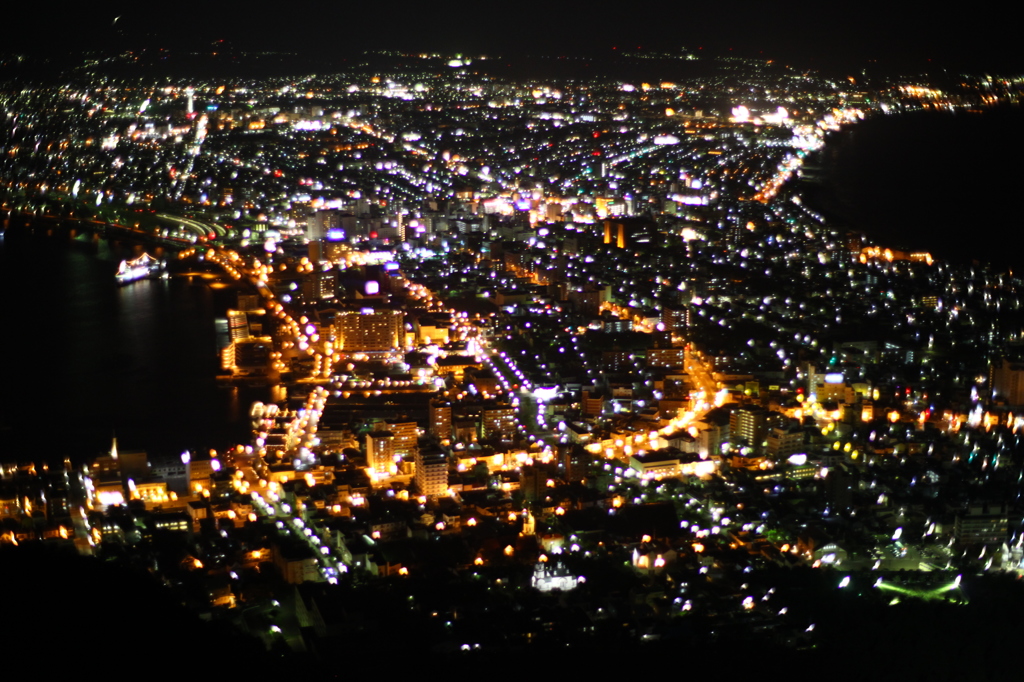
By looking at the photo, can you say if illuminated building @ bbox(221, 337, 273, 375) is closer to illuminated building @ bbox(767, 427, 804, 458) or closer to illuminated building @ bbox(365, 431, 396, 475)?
illuminated building @ bbox(365, 431, 396, 475)

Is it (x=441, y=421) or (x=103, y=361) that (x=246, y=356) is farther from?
(x=441, y=421)

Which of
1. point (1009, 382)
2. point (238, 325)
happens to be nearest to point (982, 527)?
point (1009, 382)

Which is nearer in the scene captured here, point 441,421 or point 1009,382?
point 441,421

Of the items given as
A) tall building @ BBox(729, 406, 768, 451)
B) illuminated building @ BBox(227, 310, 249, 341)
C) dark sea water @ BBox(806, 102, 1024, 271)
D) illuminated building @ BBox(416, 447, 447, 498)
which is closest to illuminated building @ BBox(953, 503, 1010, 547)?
tall building @ BBox(729, 406, 768, 451)

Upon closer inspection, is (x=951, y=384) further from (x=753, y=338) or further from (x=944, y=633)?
(x=944, y=633)

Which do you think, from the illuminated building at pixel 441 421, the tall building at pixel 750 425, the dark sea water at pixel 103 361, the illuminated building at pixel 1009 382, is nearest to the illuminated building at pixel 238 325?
the dark sea water at pixel 103 361

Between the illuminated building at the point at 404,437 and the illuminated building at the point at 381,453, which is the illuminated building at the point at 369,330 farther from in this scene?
the illuminated building at the point at 381,453
